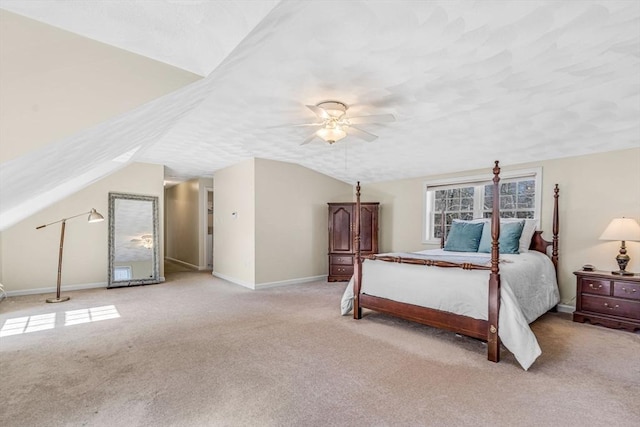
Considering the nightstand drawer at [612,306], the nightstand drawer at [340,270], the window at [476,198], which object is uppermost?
the window at [476,198]

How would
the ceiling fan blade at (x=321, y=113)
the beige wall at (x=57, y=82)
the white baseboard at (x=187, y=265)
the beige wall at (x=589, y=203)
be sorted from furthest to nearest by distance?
the white baseboard at (x=187, y=265), the beige wall at (x=589, y=203), the ceiling fan blade at (x=321, y=113), the beige wall at (x=57, y=82)

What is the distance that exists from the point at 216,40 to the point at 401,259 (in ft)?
9.05

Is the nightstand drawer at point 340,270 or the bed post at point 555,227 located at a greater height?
the bed post at point 555,227

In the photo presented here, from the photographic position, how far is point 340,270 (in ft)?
19.7

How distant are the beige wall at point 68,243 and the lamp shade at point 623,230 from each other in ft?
22.7

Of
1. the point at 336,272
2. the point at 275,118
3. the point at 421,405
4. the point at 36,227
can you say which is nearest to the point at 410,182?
the point at 336,272

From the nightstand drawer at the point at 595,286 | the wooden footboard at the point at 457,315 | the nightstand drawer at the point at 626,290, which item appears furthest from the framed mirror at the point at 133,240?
the nightstand drawer at the point at 626,290

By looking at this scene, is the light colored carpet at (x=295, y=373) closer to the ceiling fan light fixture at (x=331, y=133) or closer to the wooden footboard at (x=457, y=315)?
the wooden footboard at (x=457, y=315)

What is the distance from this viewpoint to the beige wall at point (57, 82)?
0.90 metres

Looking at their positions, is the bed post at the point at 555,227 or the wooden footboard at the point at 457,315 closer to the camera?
the wooden footboard at the point at 457,315

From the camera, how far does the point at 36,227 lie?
482 centimetres

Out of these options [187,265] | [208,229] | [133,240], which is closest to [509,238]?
[133,240]

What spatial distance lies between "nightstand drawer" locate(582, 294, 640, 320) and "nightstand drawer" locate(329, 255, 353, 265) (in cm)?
346

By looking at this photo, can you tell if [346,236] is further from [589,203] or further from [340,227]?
[589,203]
